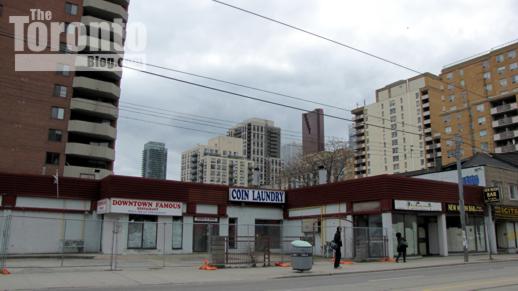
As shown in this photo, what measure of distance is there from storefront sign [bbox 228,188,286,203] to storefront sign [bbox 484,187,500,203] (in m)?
15.4

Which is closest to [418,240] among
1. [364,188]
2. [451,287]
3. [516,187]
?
[364,188]

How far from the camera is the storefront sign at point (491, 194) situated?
35.4 metres

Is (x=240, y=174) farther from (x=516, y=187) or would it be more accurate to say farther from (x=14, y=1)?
(x=516, y=187)

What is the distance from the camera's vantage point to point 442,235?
32.7 m

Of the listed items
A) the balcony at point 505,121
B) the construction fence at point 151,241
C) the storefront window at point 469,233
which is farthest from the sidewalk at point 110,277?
the balcony at point 505,121

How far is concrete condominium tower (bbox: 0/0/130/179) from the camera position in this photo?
5406cm

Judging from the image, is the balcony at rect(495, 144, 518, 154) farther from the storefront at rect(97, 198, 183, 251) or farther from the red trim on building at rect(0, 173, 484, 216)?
the storefront at rect(97, 198, 183, 251)

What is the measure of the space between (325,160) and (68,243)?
4220 cm

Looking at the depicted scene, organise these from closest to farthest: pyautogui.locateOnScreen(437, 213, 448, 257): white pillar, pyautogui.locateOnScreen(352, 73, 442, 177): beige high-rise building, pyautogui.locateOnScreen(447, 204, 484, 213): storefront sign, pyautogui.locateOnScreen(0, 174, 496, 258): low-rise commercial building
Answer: pyautogui.locateOnScreen(0, 174, 496, 258): low-rise commercial building < pyautogui.locateOnScreen(437, 213, 448, 257): white pillar < pyautogui.locateOnScreen(447, 204, 484, 213): storefront sign < pyautogui.locateOnScreen(352, 73, 442, 177): beige high-rise building

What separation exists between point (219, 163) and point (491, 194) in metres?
69.3

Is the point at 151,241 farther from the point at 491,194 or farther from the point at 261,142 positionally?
the point at 261,142

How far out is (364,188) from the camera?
103 ft

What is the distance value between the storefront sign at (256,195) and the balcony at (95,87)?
105 ft

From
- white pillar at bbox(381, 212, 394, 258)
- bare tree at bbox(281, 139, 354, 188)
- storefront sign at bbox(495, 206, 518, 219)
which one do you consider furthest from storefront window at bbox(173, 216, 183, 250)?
bare tree at bbox(281, 139, 354, 188)
